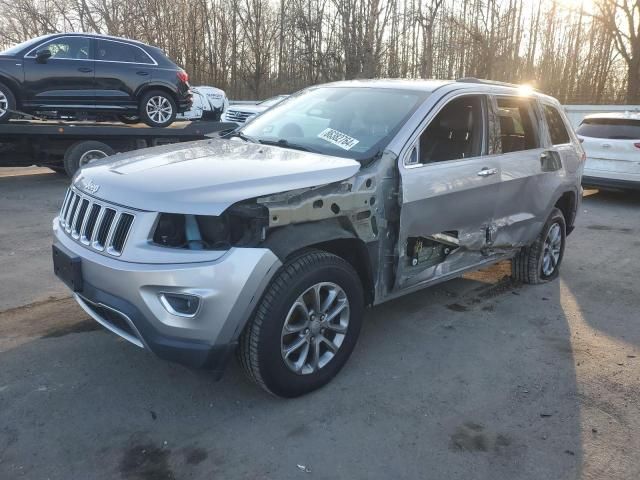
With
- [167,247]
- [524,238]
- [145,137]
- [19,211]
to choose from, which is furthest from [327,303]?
[145,137]

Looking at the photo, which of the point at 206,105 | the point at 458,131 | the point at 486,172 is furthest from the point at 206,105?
the point at 486,172

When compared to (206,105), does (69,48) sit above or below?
above

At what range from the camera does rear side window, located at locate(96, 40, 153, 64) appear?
400 inches

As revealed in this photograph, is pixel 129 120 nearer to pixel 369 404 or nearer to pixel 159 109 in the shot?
pixel 159 109

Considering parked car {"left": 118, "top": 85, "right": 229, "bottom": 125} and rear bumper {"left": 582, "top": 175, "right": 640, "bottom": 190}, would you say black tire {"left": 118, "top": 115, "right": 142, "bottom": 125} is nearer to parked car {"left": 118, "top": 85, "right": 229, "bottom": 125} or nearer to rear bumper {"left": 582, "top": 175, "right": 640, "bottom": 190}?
parked car {"left": 118, "top": 85, "right": 229, "bottom": 125}

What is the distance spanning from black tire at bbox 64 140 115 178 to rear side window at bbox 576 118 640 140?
9120mm

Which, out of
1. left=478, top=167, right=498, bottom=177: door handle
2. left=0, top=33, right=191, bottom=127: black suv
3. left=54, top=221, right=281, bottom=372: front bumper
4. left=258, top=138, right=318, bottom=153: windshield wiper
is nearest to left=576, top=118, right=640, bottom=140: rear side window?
left=478, top=167, right=498, bottom=177: door handle

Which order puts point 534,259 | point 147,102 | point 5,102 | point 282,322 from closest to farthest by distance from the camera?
point 282,322 < point 534,259 < point 5,102 < point 147,102

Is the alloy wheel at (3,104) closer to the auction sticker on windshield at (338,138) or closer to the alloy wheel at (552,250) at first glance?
the auction sticker on windshield at (338,138)

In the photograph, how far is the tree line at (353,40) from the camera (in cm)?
2688

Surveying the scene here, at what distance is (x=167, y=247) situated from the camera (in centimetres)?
280

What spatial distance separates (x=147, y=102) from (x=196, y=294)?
29.7ft

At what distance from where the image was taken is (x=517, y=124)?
498cm

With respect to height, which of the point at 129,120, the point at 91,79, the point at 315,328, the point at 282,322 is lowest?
the point at 315,328
